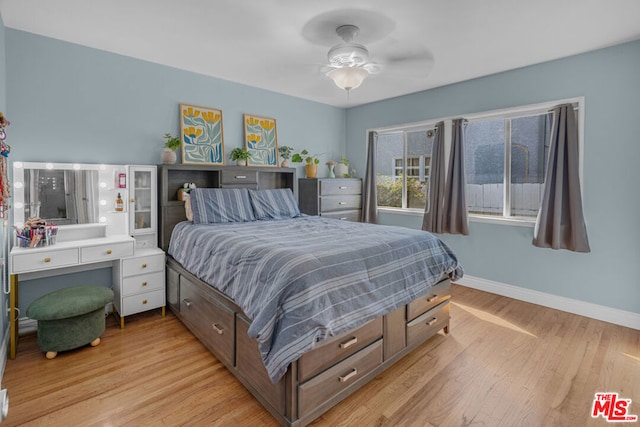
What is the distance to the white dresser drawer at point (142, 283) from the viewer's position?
9.52 feet

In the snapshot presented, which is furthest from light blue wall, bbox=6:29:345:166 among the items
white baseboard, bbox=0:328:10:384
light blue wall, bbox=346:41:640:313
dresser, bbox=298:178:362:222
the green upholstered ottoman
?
light blue wall, bbox=346:41:640:313

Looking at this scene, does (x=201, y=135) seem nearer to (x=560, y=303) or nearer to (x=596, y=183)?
(x=596, y=183)

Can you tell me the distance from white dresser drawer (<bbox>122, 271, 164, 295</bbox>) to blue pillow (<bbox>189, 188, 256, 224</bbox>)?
24.9 inches

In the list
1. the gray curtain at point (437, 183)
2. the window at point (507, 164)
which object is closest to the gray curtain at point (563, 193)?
the window at point (507, 164)

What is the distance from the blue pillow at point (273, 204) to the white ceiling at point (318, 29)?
1.41 m

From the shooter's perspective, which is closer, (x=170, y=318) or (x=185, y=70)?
(x=170, y=318)

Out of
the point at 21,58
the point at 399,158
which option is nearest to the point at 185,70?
the point at 21,58

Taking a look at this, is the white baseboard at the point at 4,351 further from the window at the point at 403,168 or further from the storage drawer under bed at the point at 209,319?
the window at the point at 403,168

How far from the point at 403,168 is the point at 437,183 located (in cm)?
76

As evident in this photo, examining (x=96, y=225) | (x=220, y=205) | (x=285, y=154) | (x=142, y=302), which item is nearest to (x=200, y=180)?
(x=220, y=205)

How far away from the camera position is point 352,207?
5.09 metres

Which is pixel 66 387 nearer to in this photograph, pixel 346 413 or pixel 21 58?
pixel 346 413

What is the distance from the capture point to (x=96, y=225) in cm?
303

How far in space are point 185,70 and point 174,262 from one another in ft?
7.14
